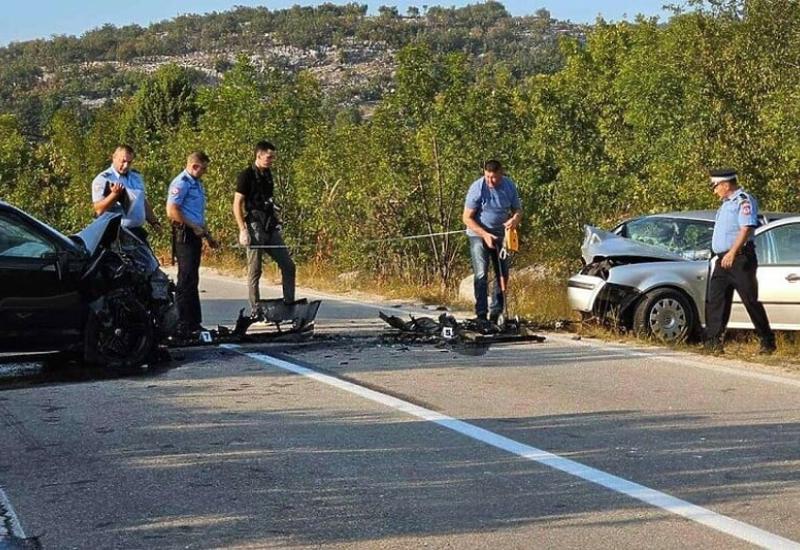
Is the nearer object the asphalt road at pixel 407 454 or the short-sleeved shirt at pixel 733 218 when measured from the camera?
the asphalt road at pixel 407 454

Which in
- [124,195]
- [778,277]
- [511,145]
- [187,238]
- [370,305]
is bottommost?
[370,305]

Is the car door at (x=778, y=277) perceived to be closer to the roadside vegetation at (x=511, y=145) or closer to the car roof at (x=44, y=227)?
the roadside vegetation at (x=511, y=145)

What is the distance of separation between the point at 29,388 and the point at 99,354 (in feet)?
2.76

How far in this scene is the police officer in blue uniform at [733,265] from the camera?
11.5 metres

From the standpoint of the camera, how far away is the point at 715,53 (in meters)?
18.9

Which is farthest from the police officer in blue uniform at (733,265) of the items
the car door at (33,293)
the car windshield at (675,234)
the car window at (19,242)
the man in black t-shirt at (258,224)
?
the car window at (19,242)

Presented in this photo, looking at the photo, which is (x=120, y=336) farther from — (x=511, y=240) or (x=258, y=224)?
(x=511, y=240)

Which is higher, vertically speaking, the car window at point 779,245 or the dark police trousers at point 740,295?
the car window at point 779,245

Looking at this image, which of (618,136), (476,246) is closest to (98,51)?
(618,136)

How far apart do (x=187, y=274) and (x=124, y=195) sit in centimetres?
118

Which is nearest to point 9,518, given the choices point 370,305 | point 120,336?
point 120,336

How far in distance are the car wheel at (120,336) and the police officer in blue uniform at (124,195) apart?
2216 mm

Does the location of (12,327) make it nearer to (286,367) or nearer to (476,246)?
(286,367)

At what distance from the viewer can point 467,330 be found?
40.9 ft
